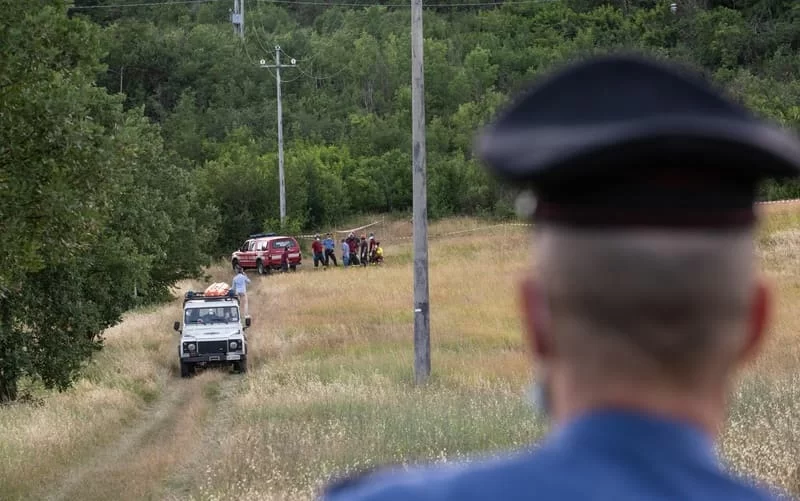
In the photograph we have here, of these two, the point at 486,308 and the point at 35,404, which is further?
the point at 486,308

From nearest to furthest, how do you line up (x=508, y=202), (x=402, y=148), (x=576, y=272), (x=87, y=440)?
1. (x=576, y=272)
2. (x=87, y=440)
3. (x=508, y=202)
4. (x=402, y=148)

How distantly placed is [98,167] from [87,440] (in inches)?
232

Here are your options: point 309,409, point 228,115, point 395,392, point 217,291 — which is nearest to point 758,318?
point 309,409

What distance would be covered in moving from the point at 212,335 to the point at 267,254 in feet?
96.1

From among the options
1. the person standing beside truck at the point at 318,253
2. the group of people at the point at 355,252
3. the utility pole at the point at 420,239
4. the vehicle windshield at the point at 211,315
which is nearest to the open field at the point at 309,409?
the utility pole at the point at 420,239

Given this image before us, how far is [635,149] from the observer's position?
1739mm

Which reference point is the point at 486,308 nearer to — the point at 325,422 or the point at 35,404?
the point at 35,404

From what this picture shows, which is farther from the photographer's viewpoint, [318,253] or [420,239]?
[318,253]

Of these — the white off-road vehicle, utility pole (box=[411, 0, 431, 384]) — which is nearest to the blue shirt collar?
utility pole (box=[411, 0, 431, 384])

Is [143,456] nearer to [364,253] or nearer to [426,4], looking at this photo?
[364,253]

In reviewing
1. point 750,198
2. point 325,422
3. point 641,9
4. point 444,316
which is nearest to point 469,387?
point 325,422

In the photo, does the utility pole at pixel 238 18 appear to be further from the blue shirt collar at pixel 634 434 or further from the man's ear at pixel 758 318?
the blue shirt collar at pixel 634 434

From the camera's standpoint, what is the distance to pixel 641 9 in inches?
5330

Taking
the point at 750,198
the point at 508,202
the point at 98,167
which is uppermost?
the point at 750,198
